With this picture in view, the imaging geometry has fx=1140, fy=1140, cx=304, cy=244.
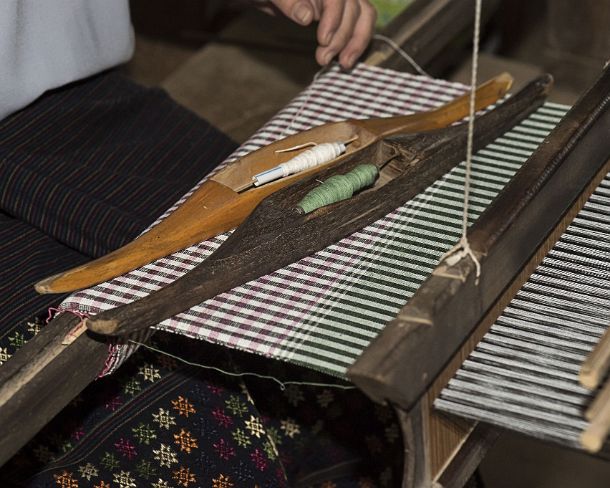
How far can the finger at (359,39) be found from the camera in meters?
2.09

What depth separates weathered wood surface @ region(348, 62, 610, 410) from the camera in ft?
4.17

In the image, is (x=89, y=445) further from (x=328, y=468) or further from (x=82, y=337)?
(x=328, y=468)

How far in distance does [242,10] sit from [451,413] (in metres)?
2.70

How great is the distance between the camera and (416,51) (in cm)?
220

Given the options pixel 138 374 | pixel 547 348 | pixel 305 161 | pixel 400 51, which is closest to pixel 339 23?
pixel 400 51

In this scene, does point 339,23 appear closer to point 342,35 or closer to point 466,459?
point 342,35

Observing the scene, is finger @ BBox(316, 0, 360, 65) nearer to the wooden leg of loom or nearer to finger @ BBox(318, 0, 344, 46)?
finger @ BBox(318, 0, 344, 46)

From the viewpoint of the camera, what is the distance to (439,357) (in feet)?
4.40

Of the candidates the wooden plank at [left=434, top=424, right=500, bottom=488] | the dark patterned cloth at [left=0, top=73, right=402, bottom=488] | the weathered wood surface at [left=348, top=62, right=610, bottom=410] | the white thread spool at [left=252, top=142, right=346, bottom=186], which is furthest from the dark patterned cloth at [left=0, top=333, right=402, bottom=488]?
the weathered wood surface at [left=348, top=62, right=610, bottom=410]

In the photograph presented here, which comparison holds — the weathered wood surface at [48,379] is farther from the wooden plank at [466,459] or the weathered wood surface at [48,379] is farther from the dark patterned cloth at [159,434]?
the wooden plank at [466,459]

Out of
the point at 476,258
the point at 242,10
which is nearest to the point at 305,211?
the point at 476,258

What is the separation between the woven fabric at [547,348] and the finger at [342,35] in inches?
25.1

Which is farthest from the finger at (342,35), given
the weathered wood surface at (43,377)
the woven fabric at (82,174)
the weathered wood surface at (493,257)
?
the weathered wood surface at (43,377)

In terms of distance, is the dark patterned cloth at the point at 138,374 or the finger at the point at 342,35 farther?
the finger at the point at 342,35
